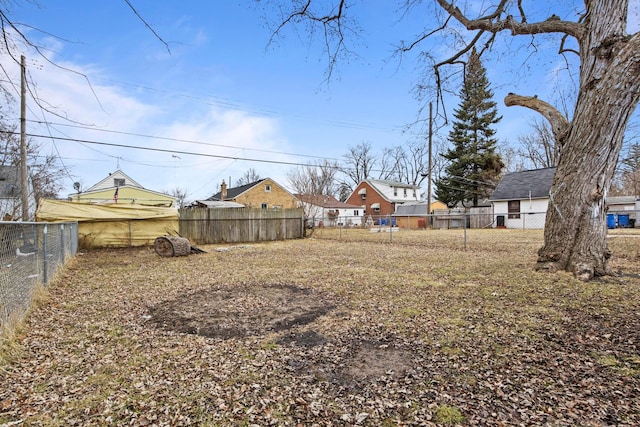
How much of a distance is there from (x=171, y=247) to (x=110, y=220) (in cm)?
408

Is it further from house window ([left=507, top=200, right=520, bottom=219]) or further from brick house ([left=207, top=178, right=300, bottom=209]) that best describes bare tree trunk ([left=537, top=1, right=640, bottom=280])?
brick house ([left=207, top=178, right=300, bottom=209])

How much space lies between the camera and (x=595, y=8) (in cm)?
569

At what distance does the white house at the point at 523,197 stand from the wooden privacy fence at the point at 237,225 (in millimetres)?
16380

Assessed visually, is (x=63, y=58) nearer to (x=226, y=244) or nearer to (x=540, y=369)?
(x=540, y=369)

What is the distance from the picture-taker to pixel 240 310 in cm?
459

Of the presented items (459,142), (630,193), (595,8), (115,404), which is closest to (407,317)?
(115,404)

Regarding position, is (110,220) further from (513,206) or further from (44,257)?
(513,206)

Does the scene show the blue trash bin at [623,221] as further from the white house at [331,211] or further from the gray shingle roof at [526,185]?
the white house at [331,211]

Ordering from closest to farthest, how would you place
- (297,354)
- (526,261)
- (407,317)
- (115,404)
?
1. (115,404)
2. (297,354)
3. (407,317)
4. (526,261)

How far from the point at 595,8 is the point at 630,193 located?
114 feet

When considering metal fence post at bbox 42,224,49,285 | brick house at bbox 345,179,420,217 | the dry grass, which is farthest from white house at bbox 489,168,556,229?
metal fence post at bbox 42,224,49,285

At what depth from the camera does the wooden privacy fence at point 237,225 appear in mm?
14312

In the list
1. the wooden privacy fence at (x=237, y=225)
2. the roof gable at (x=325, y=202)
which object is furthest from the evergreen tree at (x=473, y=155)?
the wooden privacy fence at (x=237, y=225)

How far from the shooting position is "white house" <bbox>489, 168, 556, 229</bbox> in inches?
920
